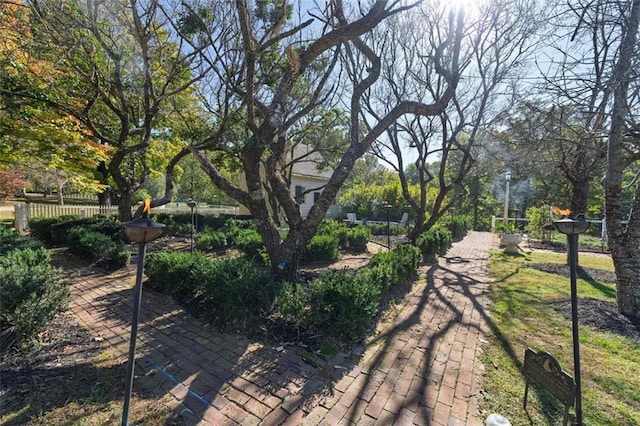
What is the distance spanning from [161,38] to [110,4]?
1527 millimetres

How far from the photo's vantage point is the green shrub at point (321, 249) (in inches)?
290

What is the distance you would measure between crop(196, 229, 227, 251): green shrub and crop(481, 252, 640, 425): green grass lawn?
24.4 ft

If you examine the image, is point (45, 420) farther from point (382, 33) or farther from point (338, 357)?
point (382, 33)

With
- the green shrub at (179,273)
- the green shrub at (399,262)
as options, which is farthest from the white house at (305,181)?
the green shrub at (179,273)

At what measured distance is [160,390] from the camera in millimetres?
2510

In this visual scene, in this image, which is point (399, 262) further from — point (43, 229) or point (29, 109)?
point (43, 229)

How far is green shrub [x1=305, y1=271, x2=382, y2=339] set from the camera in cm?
336

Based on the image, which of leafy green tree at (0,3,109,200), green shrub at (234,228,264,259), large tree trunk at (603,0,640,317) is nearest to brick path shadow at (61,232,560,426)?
large tree trunk at (603,0,640,317)

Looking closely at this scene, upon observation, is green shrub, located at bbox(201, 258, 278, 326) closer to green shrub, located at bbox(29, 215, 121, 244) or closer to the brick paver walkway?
the brick paver walkway

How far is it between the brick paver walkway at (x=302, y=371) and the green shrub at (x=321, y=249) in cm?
321

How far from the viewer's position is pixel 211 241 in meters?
8.73

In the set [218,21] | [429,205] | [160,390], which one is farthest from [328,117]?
[429,205]

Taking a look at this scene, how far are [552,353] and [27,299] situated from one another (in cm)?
591

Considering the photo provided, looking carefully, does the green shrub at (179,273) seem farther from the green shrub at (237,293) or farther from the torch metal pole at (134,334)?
the torch metal pole at (134,334)
